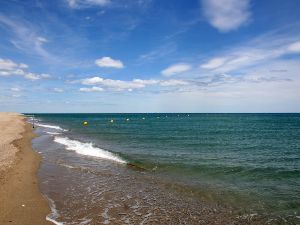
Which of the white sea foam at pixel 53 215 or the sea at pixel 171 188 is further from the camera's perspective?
the sea at pixel 171 188

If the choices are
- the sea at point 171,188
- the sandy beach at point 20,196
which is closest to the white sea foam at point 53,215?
the sea at point 171,188

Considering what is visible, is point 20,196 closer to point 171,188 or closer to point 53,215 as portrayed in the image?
point 53,215

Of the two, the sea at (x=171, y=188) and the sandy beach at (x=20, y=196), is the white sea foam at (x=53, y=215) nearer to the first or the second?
the sea at (x=171, y=188)

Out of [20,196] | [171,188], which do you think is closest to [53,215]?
[20,196]

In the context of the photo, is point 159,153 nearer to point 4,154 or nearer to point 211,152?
point 211,152

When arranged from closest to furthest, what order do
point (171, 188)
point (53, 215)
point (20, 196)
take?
1. point (53, 215)
2. point (20, 196)
3. point (171, 188)

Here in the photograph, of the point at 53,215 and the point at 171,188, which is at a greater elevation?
the point at 53,215

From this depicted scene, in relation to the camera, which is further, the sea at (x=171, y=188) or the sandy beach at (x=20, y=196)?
the sea at (x=171, y=188)

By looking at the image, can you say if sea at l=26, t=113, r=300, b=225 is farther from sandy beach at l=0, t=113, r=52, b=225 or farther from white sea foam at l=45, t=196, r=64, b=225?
sandy beach at l=0, t=113, r=52, b=225

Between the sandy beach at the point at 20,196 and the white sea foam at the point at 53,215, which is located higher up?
the sandy beach at the point at 20,196

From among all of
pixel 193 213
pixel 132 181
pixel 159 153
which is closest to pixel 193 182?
pixel 132 181

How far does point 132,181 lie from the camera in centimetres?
1894

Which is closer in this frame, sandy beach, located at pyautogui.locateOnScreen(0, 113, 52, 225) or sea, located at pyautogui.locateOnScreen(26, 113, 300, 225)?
sandy beach, located at pyautogui.locateOnScreen(0, 113, 52, 225)

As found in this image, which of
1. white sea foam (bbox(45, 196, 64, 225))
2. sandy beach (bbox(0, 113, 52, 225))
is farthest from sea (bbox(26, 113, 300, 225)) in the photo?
sandy beach (bbox(0, 113, 52, 225))
